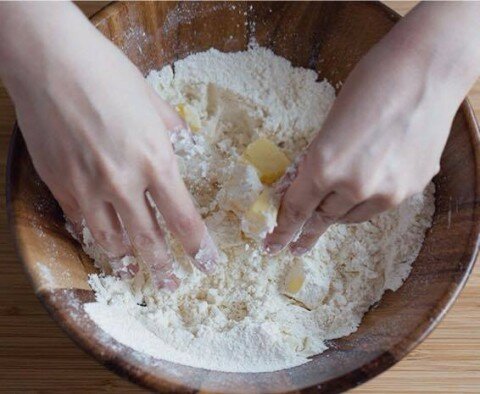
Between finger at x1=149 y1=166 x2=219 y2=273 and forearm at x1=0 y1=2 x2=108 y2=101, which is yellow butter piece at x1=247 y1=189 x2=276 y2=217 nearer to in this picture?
finger at x1=149 y1=166 x2=219 y2=273

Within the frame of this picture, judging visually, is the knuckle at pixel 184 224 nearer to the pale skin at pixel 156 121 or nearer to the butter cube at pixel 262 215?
the pale skin at pixel 156 121

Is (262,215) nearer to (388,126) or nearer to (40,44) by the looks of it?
(388,126)

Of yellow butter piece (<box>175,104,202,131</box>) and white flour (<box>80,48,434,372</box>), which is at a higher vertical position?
yellow butter piece (<box>175,104,202,131</box>)

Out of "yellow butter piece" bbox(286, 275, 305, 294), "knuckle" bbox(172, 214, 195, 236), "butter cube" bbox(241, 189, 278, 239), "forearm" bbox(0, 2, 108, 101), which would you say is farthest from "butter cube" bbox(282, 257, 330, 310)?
"forearm" bbox(0, 2, 108, 101)

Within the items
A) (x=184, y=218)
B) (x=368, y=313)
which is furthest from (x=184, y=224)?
(x=368, y=313)

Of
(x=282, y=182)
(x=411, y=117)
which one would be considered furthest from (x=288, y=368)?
(x=411, y=117)

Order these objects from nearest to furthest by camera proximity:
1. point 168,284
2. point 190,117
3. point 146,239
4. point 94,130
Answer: point 94,130, point 146,239, point 168,284, point 190,117
